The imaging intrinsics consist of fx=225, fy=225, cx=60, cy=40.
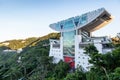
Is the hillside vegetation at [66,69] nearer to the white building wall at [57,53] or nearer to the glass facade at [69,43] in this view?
the white building wall at [57,53]

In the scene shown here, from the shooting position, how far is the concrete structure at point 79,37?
18828 millimetres

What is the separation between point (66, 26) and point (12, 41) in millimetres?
41476

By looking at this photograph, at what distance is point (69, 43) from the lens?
2208 cm

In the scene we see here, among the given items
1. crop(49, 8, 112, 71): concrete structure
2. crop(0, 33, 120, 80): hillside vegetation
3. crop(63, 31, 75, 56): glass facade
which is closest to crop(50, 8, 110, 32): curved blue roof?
crop(49, 8, 112, 71): concrete structure

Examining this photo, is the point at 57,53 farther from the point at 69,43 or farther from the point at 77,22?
the point at 77,22

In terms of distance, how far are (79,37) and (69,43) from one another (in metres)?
1.81

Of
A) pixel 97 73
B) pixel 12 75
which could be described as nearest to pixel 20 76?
pixel 12 75

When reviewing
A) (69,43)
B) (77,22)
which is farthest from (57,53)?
(77,22)

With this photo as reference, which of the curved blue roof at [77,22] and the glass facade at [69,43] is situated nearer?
the curved blue roof at [77,22]

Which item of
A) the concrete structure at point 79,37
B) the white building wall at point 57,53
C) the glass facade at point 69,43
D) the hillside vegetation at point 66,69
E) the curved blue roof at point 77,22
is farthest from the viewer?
the white building wall at point 57,53

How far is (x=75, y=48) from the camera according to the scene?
20719 mm

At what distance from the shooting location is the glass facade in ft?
70.2

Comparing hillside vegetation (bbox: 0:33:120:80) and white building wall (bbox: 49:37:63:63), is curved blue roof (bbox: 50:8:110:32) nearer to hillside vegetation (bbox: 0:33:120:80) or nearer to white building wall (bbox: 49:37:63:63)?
white building wall (bbox: 49:37:63:63)

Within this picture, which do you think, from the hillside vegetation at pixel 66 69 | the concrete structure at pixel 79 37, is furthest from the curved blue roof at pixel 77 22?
the hillside vegetation at pixel 66 69
